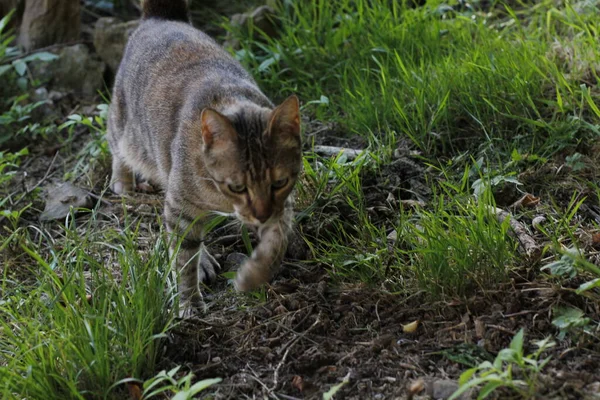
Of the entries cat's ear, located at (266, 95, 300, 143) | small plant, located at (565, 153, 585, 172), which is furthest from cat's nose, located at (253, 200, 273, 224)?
small plant, located at (565, 153, 585, 172)

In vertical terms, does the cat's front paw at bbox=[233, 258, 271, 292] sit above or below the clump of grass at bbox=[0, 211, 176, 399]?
below

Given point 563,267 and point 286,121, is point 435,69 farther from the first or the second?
point 563,267

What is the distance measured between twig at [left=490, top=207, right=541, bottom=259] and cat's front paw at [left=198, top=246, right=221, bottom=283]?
Result: 4.33 ft

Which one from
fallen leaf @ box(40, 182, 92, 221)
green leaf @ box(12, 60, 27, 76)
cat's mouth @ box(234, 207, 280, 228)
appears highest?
cat's mouth @ box(234, 207, 280, 228)

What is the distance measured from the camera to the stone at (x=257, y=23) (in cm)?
546

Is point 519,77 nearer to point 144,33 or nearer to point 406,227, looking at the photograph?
point 406,227

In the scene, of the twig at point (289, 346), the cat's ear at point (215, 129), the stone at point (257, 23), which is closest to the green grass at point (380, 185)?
the stone at point (257, 23)

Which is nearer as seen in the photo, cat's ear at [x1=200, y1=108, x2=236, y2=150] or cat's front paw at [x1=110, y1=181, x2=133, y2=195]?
cat's ear at [x1=200, y1=108, x2=236, y2=150]

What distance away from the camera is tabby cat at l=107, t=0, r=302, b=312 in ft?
10.4

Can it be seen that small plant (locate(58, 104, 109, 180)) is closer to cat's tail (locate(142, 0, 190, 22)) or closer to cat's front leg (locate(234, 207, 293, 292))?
cat's tail (locate(142, 0, 190, 22))

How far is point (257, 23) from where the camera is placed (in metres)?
5.48

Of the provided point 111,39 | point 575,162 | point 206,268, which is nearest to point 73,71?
point 111,39

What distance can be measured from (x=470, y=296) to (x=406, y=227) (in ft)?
1.54

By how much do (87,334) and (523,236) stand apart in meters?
1.70
